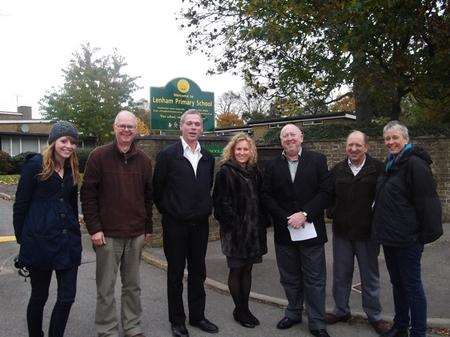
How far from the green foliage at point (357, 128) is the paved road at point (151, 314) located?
718cm

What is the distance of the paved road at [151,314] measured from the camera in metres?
4.53

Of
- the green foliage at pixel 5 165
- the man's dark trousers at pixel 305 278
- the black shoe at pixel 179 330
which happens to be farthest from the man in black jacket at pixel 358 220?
the green foliage at pixel 5 165

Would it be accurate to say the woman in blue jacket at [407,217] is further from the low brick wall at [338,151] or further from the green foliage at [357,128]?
the green foliage at [357,128]

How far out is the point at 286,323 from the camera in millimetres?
4641

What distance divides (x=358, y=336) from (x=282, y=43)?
1053 cm

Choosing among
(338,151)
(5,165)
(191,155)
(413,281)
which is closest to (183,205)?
(191,155)

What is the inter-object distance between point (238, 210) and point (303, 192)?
654mm

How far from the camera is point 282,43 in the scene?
44.5ft

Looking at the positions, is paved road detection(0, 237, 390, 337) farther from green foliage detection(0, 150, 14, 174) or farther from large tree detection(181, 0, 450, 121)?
green foliage detection(0, 150, 14, 174)

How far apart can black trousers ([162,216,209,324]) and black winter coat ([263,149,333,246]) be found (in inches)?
29.4

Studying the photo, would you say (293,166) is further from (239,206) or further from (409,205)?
(409,205)

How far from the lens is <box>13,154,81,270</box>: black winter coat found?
361cm

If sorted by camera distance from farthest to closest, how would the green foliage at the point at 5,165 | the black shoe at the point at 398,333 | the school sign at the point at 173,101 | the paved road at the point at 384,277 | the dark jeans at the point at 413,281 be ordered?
1. the green foliage at the point at 5,165
2. the school sign at the point at 173,101
3. the paved road at the point at 384,277
4. the black shoe at the point at 398,333
5. the dark jeans at the point at 413,281

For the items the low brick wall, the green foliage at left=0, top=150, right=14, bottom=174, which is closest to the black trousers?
the low brick wall
